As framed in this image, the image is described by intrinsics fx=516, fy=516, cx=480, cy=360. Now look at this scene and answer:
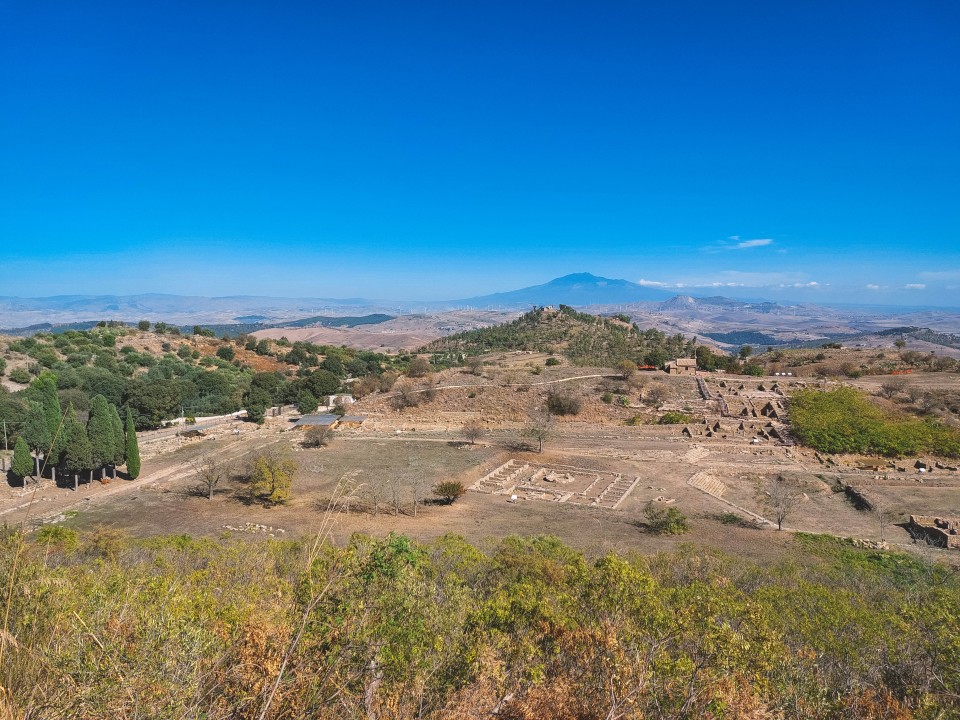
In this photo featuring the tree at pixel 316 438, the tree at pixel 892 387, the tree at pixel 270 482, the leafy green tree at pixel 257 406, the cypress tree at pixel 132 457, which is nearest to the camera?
the tree at pixel 270 482

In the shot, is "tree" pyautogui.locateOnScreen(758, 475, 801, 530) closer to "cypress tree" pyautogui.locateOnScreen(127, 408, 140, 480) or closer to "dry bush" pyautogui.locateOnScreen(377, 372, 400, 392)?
"cypress tree" pyautogui.locateOnScreen(127, 408, 140, 480)

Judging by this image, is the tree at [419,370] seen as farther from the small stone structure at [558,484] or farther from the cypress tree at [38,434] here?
the cypress tree at [38,434]

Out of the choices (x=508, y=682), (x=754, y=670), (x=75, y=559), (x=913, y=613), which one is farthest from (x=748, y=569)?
(x=75, y=559)

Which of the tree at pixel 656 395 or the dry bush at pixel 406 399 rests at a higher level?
the tree at pixel 656 395

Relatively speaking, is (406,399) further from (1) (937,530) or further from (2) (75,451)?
(1) (937,530)

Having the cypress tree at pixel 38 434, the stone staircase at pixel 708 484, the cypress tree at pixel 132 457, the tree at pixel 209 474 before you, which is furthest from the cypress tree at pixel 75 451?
the stone staircase at pixel 708 484

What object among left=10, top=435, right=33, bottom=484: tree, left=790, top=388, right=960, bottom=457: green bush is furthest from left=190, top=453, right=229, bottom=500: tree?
left=790, top=388, right=960, bottom=457: green bush

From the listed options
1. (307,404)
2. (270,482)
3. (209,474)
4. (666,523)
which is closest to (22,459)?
(209,474)

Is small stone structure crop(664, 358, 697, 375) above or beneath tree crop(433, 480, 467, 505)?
above
